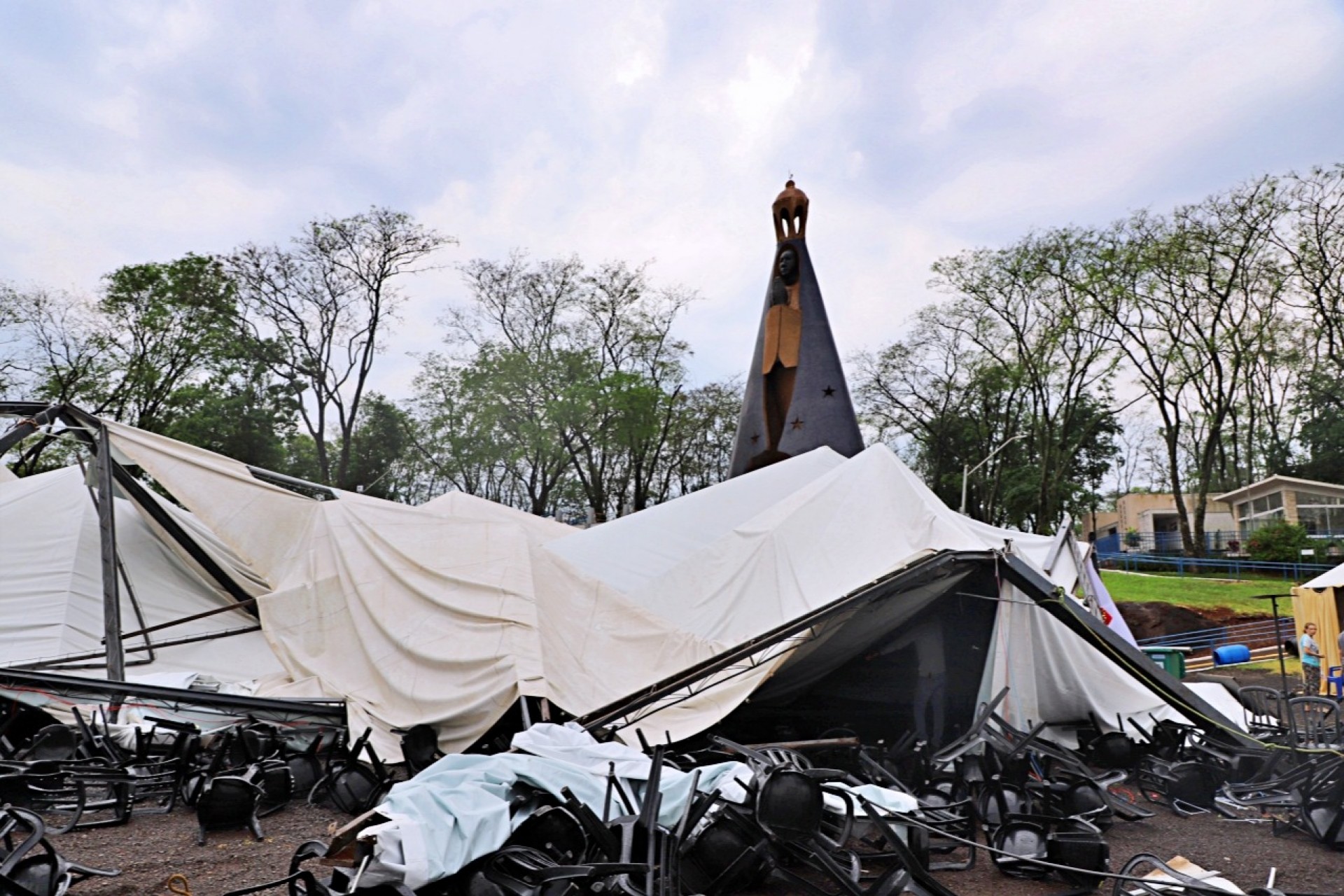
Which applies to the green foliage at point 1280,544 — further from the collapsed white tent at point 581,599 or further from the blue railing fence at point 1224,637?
the collapsed white tent at point 581,599

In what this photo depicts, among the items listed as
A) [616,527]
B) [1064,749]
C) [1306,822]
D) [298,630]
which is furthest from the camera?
[616,527]

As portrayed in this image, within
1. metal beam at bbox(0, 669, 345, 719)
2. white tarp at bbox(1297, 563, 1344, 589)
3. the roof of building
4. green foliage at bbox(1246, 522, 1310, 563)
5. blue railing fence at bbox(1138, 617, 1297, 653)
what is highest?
the roof of building

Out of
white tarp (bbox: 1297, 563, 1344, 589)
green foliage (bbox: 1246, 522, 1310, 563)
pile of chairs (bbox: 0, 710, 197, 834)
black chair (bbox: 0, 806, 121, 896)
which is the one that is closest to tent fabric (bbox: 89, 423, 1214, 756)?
pile of chairs (bbox: 0, 710, 197, 834)

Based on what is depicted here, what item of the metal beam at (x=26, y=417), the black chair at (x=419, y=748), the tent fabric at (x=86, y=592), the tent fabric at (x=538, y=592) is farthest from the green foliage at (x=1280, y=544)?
the metal beam at (x=26, y=417)

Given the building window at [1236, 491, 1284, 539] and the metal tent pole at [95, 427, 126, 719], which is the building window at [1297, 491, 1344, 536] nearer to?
the building window at [1236, 491, 1284, 539]

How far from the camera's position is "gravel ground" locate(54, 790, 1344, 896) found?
15.9ft

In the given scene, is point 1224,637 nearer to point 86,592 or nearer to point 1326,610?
point 1326,610

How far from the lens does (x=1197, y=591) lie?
82.5 ft

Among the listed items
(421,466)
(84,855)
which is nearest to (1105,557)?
(421,466)

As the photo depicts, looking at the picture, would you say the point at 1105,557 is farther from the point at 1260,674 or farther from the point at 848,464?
the point at 848,464

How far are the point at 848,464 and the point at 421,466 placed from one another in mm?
31373

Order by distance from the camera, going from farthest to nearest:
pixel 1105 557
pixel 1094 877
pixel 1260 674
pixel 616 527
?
pixel 1105 557 → pixel 1260 674 → pixel 616 527 → pixel 1094 877

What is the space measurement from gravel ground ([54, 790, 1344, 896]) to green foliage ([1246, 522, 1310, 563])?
91.8 ft

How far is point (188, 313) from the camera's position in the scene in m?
25.9
